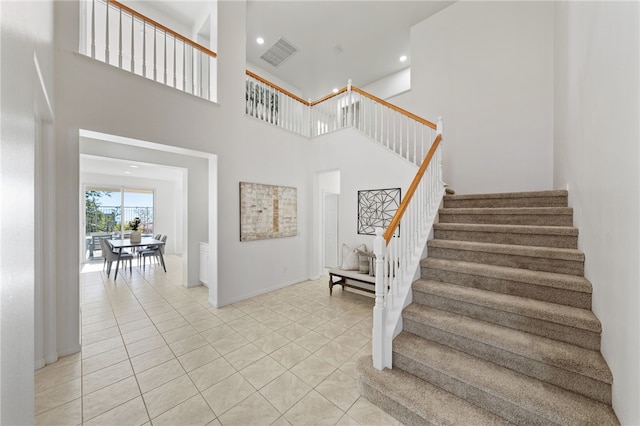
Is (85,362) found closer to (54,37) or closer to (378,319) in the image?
(378,319)

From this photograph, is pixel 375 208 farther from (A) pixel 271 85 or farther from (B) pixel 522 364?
(A) pixel 271 85

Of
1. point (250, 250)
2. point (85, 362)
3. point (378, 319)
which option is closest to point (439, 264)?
point (378, 319)

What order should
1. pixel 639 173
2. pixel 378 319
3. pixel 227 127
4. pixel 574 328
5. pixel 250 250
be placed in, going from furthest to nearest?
1. pixel 250 250
2. pixel 227 127
3. pixel 378 319
4. pixel 574 328
5. pixel 639 173

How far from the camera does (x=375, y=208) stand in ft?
13.9

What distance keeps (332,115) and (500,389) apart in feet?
16.7

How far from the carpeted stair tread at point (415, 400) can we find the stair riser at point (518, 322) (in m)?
0.63

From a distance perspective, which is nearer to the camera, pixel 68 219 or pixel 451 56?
pixel 68 219

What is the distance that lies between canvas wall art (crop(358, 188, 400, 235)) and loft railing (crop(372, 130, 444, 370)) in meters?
0.90

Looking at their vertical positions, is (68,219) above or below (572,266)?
above

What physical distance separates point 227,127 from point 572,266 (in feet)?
14.4

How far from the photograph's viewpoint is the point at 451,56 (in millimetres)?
4469

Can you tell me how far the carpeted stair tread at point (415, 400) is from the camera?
146 cm

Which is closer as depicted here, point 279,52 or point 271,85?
point 271,85

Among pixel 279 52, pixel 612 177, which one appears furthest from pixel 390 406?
pixel 279 52
